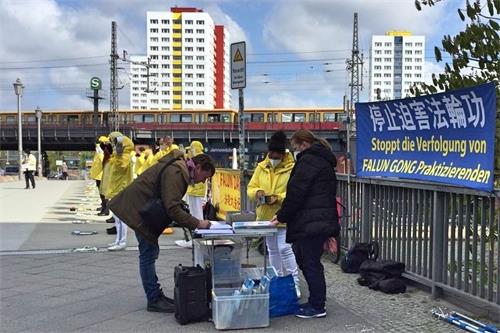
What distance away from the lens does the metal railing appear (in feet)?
16.3

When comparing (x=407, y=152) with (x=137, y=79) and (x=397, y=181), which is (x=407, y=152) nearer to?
(x=397, y=181)

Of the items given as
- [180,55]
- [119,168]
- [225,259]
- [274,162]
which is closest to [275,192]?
[274,162]

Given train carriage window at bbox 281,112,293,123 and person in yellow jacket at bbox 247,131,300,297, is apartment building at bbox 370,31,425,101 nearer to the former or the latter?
train carriage window at bbox 281,112,293,123

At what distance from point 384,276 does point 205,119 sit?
173ft

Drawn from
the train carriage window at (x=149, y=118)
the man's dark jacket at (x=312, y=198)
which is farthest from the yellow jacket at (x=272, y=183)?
the train carriage window at (x=149, y=118)

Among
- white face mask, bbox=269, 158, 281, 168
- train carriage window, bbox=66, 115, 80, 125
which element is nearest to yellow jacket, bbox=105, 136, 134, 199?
white face mask, bbox=269, 158, 281, 168

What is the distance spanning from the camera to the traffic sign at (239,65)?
26.3 ft

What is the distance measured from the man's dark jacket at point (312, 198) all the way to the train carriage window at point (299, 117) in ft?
165

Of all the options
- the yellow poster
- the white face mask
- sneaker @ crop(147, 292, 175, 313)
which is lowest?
sneaker @ crop(147, 292, 175, 313)

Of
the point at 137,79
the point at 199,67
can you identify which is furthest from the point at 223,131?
the point at 199,67

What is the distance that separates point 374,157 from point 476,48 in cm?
181

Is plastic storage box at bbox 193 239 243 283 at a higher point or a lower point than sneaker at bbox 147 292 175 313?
higher

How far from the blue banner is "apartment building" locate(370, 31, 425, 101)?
2908 inches

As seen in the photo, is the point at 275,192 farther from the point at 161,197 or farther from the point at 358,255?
the point at 358,255
